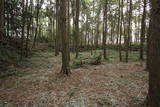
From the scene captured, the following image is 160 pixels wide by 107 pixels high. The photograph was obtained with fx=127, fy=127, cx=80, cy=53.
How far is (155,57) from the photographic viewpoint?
332 cm

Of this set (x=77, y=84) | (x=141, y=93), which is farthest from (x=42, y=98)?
(x=141, y=93)

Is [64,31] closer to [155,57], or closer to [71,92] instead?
[71,92]

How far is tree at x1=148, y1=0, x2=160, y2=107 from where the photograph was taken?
10.5 ft

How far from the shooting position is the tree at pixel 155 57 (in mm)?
3195

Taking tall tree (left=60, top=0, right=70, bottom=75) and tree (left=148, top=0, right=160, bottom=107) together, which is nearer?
tree (left=148, top=0, right=160, bottom=107)

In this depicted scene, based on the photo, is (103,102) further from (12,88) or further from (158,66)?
(12,88)

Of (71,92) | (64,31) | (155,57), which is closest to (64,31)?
(64,31)

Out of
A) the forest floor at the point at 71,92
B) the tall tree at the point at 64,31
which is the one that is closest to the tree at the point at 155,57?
the forest floor at the point at 71,92

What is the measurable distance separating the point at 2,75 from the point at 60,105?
17.1 feet

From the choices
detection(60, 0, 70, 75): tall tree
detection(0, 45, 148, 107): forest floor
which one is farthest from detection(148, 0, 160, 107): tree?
detection(60, 0, 70, 75): tall tree

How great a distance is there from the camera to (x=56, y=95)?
203 inches

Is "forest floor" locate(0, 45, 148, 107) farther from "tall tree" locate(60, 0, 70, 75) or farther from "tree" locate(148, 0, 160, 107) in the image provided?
"tree" locate(148, 0, 160, 107)

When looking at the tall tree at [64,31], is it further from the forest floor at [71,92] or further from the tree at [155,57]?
the tree at [155,57]

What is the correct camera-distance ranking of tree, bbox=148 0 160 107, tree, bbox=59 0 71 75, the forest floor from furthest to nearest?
tree, bbox=59 0 71 75 → the forest floor → tree, bbox=148 0 160 107
